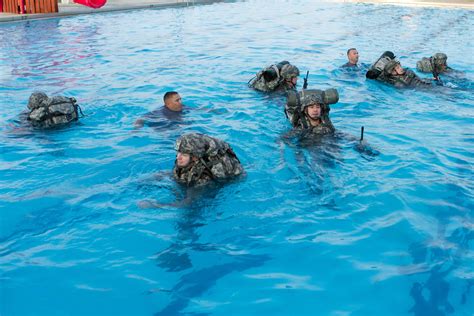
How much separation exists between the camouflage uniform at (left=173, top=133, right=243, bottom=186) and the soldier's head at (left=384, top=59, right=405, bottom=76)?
6.67m

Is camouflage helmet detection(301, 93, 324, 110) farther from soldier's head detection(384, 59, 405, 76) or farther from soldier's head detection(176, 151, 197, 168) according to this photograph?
soldier's head detection(384, 59, 405, 76)

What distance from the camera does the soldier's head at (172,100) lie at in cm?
942

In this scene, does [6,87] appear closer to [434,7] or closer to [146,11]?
[146,11]

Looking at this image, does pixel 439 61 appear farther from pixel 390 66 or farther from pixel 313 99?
pixel 313 99

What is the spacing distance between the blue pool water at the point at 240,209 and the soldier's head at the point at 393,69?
0.37 metres

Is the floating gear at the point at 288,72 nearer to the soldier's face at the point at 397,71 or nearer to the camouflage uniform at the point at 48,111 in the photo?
the soldier's face at the point at 397,71

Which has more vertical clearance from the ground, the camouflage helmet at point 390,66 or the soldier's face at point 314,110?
the camouflage helmet at point 390,66

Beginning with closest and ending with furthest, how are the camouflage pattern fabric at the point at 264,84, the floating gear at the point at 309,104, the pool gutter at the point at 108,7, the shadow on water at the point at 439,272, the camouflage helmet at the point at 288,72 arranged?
1. the shadow on water at the point at 439,272
2. the floating gear at the point at 309,104
3. the camouflage helmet at the point at 288,72
4. the camouflage pattern fabric at the point at 264,84
5. the pool gutter at the point at 108,7

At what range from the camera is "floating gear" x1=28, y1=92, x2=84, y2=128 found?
28.9ft

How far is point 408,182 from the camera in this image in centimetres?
694

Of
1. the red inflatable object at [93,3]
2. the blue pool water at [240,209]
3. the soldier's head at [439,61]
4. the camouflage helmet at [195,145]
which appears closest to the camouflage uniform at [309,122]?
the blue pool water at [240,209]

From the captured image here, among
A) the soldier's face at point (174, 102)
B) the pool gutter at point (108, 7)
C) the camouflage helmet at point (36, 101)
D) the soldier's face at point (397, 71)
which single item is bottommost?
the soldier's face at point (174, 102)

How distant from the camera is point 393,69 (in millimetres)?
11688

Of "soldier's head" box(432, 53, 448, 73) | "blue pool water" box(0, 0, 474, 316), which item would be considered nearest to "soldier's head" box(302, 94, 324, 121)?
"blue pool water" box(0, 0, 474, 316)
